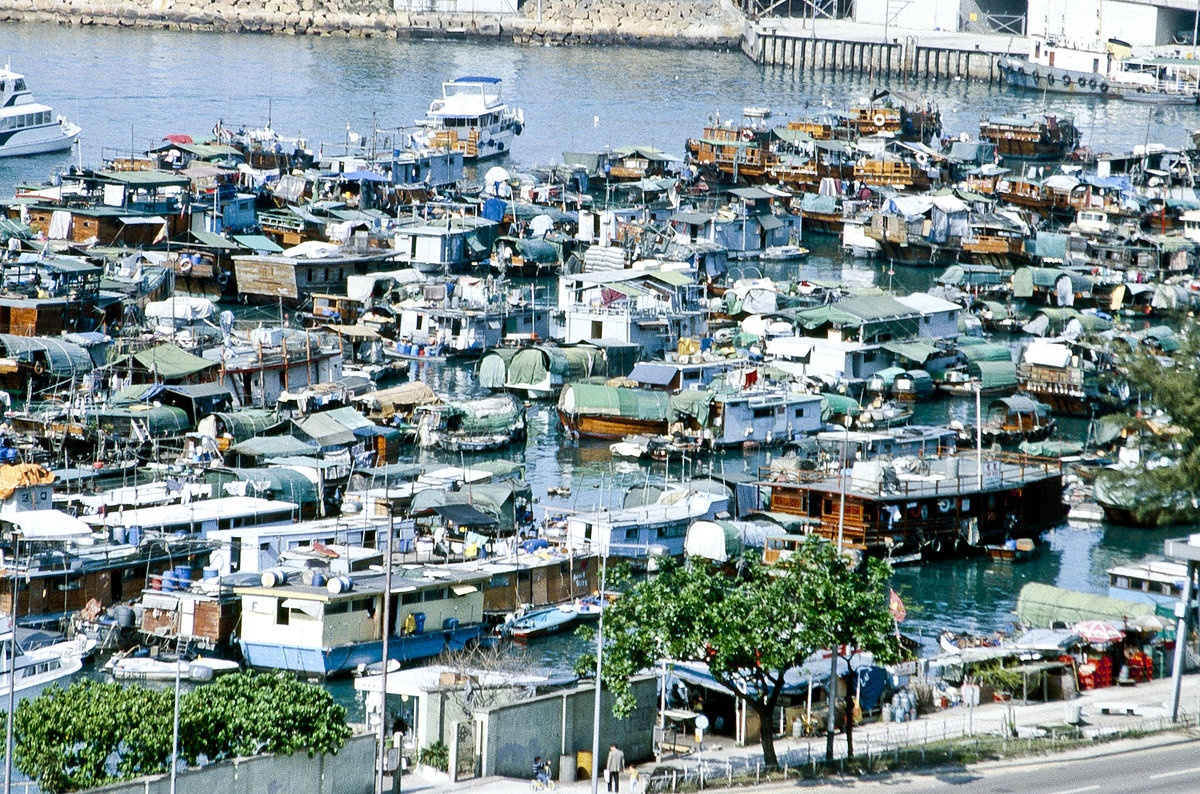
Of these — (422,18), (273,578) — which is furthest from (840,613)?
(422,18)

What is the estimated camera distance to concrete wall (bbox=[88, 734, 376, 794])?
21.7 m

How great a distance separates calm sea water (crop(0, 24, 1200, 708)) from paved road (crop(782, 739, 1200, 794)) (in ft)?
142

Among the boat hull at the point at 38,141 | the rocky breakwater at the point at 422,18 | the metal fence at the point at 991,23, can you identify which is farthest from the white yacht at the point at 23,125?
the metal fence at the point at 991,23

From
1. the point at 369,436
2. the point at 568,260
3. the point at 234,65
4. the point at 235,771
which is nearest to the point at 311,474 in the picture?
the point at 369,436

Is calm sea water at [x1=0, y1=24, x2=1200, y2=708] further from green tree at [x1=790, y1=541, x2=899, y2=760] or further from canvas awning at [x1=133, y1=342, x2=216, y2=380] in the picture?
green tree at [x1=790, y1=541, x2=899, y2=760]

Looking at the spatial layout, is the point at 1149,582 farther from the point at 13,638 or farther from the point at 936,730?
the point at 13,638

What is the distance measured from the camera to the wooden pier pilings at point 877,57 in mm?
141375

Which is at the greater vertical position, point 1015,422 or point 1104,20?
point 1104,20

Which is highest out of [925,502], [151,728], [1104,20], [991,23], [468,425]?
[1104,20]

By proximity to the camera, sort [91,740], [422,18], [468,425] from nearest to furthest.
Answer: [91,740] < [468,425] < [422,18]

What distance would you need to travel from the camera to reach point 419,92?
122 meters

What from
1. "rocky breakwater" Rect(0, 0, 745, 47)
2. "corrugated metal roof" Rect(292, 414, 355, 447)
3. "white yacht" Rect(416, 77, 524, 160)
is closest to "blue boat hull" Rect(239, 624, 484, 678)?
"corrugated metal roof" Rect(292, 414, 355, 447)

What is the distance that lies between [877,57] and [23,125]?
2939 inches

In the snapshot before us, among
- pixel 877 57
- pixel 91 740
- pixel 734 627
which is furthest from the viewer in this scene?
pixel 877 57
